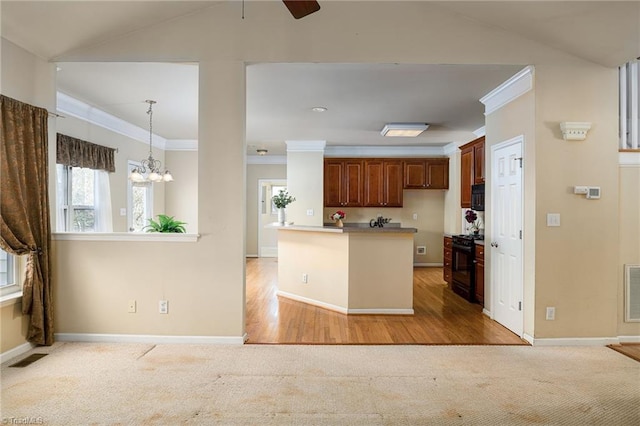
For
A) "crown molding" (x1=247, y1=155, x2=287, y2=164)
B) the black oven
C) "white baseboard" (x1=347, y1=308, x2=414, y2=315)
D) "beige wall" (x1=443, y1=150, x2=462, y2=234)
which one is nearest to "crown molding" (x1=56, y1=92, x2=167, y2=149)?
"crown molding" (x1=247, y1=155, x2=287, y2=164)

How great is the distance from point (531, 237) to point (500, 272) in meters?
0.76

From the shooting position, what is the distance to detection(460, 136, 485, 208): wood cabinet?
207 inches

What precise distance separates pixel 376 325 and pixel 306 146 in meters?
4.33

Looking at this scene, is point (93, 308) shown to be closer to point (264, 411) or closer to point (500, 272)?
→ point (264, 411)

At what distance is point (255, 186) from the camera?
9.23m

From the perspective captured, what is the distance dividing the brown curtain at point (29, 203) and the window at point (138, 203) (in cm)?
303

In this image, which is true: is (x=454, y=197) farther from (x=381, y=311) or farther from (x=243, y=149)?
(x=243, y=149)

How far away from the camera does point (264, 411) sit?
229 centimetres

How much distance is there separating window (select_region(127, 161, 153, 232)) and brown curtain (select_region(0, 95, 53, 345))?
9.93ft

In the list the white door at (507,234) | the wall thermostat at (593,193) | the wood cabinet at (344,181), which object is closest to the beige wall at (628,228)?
the wall thermostat at (593,193)

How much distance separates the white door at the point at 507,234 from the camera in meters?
3.70

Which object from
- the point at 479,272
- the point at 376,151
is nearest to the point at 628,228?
the point at 479,272

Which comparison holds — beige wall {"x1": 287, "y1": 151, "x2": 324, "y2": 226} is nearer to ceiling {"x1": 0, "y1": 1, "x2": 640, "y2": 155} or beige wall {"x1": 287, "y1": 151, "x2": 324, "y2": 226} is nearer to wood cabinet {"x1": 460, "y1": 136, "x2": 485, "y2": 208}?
ceiling {"x1": 0, "y1": 1, "x2": 640, "y2": 155}

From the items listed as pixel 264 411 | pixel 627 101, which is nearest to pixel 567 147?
pixel 627 101
